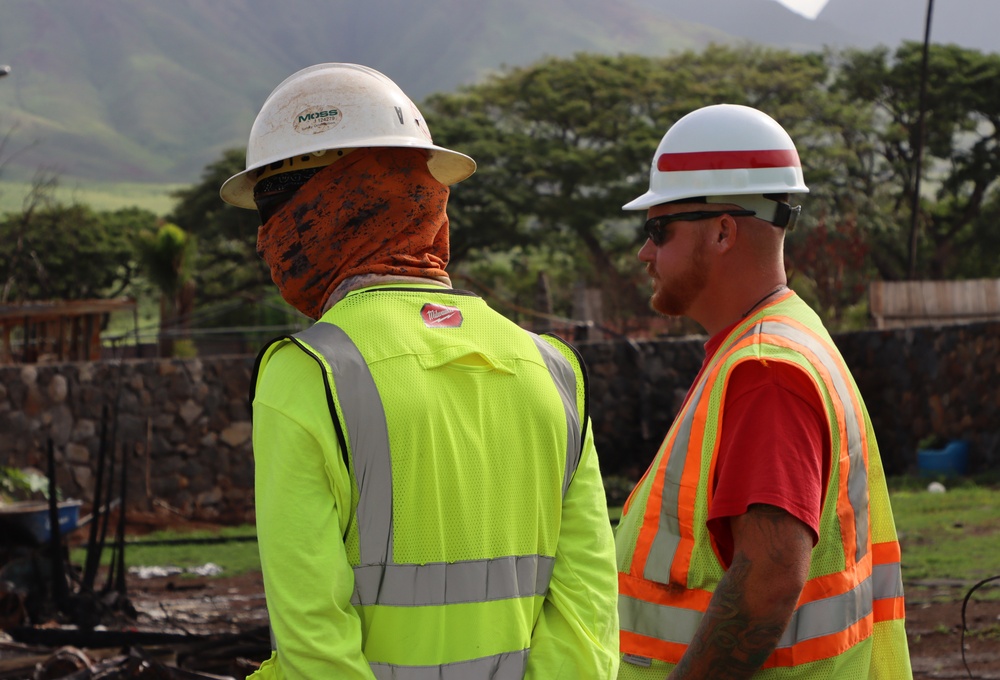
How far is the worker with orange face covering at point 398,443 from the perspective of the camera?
64.6 inches

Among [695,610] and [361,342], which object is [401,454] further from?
[695,610]

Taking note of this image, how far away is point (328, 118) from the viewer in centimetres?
192

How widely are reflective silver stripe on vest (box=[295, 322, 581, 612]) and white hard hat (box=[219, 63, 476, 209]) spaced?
33 centimetres

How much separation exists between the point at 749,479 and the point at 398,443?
675 millimetres

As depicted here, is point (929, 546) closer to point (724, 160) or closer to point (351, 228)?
point (724, 160)

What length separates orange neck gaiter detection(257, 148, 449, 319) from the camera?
190cm

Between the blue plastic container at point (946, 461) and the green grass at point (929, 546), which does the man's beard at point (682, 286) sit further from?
the blue plastic container at point (946, 461)

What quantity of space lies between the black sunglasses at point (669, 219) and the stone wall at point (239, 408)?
24.2ft

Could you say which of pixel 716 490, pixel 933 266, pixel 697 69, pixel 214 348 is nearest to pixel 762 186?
pixel 716 490

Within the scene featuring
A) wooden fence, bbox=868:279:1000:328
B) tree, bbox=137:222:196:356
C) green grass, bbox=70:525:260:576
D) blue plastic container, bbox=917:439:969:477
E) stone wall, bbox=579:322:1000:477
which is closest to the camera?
green grass, bbox=70:525:260:576

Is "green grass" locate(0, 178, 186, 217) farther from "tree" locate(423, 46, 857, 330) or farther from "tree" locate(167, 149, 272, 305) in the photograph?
"tree" locate(423, 46, 857, 330)

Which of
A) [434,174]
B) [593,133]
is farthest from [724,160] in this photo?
[593,133]

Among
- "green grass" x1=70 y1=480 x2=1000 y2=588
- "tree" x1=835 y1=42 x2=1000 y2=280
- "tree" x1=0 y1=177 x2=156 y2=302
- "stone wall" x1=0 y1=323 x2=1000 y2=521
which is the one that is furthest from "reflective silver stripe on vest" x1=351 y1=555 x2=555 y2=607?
"tree" x1=835 y1=42 x2=1000 y2=280

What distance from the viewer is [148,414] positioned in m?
11.3
